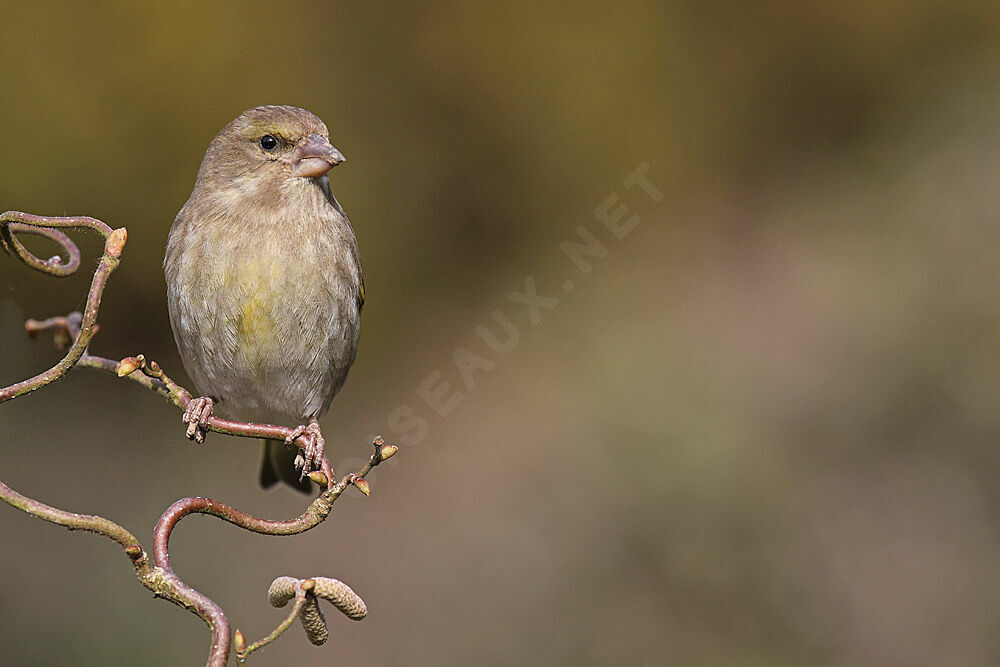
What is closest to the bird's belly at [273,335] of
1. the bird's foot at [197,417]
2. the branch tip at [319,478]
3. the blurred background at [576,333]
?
the bird's foot at [197,417]

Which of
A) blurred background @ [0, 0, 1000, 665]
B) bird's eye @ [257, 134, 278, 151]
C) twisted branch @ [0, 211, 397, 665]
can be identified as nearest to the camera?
twisted branch @ [0, 211, 397, 665]

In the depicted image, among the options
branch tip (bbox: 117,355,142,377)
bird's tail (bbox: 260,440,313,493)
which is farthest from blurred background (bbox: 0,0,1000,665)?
branch tip (bbox: 117,355,142,377)

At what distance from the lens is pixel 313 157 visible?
254 cm

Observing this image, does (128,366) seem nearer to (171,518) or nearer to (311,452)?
(171,518)

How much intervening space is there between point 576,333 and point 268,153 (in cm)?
357

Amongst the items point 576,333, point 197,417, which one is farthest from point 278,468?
point 576,333

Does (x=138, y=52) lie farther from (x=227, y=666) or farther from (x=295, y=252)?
(x=227, y=666)

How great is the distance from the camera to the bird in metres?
2.62

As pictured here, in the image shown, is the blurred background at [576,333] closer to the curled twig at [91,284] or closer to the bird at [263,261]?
the bird at [263,261]

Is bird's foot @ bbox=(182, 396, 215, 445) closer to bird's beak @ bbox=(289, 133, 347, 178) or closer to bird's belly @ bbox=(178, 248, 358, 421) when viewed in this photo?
bird's belly @ bbox=(178, 248, 358, 421)

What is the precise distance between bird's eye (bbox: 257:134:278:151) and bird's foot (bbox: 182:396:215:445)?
67 cm

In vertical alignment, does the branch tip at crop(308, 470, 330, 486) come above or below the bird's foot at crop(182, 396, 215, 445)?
above

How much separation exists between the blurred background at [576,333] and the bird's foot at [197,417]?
177 cm

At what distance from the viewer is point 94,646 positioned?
4.29 metres
